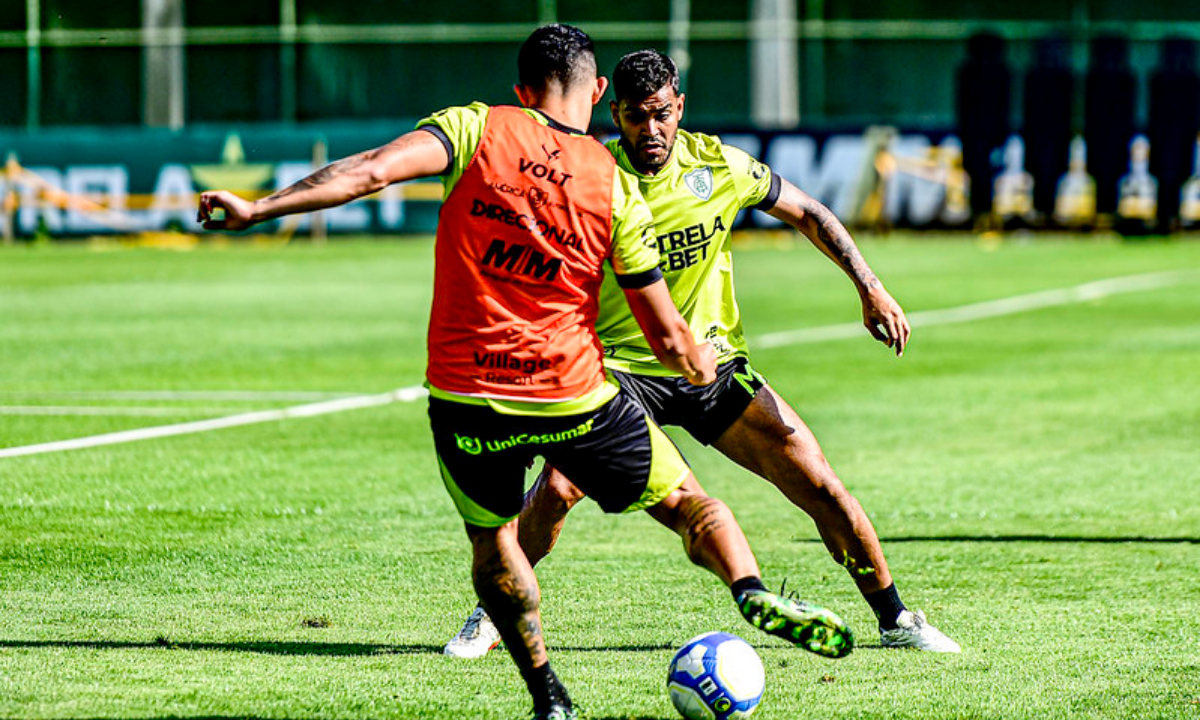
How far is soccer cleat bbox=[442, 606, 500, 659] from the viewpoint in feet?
21.3

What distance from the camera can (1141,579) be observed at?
7.85 meters

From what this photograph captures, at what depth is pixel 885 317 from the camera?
6.60 metres

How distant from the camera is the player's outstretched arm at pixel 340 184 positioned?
4.90 metres

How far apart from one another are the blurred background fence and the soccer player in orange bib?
2999 centimetres

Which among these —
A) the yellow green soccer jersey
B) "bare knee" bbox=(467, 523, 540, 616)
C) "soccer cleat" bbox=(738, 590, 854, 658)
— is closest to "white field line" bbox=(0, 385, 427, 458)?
the yellow green soccer jersey

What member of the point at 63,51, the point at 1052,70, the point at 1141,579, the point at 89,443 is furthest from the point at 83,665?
the point at 63,51

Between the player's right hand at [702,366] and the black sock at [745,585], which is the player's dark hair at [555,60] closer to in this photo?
the player's right hand at [702,366]

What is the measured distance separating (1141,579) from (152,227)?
1167 inches

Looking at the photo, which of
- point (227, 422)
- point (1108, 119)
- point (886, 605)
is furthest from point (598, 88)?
point (1108, 119)

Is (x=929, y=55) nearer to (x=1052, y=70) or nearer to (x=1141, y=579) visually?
(x=1052, y=70)

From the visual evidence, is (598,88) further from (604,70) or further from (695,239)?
(604,70)

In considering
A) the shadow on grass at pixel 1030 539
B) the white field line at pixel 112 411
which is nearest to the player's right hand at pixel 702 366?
the shadow on grass at pixel 1030 539

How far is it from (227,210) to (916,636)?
302 centimetres

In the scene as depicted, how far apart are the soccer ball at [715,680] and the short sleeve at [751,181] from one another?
5.89ft
